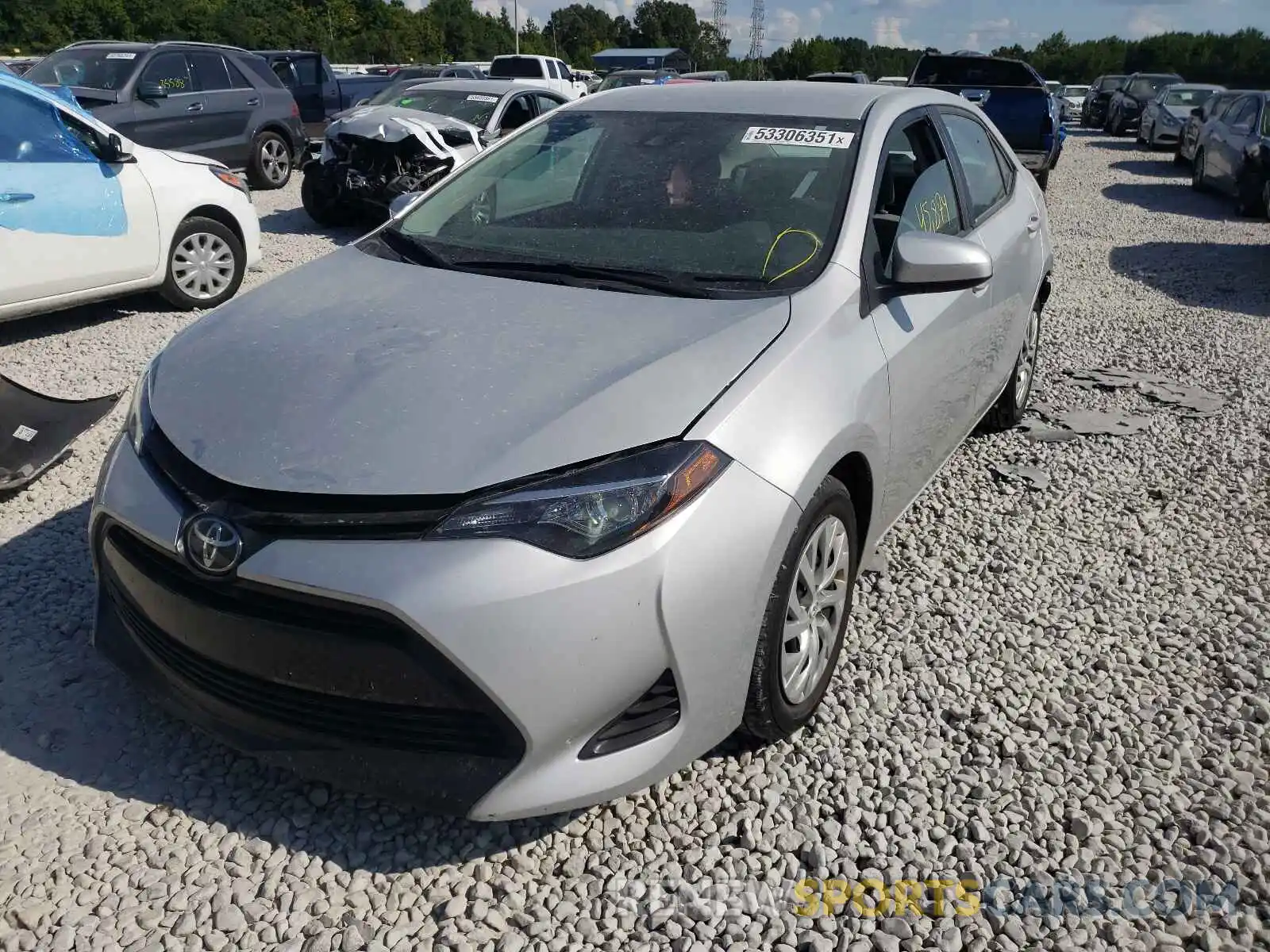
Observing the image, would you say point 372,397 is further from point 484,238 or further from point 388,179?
point 388,179

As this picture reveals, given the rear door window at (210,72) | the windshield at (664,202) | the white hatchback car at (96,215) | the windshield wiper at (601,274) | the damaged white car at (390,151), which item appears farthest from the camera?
the rear door window at (210,72)

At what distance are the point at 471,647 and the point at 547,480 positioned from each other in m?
0.38

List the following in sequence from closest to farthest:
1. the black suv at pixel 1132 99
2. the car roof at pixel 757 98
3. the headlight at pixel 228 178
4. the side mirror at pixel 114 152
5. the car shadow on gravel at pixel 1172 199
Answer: the car roof at pixel 757 98, the side mirror at pixel 114 152, the headlight at pixel 228 178, the car shadow on gravel at pixel 1172 199, the black suv at pixel 1132 99

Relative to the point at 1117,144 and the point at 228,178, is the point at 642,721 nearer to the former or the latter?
the point at 228,178

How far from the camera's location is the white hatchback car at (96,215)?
5.78 m

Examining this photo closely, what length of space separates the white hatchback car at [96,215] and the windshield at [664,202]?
342 centimetres

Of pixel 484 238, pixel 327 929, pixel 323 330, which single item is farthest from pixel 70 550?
pixel 327 929

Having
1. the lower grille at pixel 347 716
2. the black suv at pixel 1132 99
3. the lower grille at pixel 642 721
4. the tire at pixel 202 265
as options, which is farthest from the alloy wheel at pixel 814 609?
the black suv at pixel 1132 99

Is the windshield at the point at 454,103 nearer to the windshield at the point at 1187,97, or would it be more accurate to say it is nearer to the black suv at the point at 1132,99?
the windshield at the point at 1187,97

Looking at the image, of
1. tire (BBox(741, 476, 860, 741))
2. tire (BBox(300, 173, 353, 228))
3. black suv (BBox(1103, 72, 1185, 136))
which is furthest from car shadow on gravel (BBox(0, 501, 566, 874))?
black suv (BBox(1103, 72, 1185, 136))

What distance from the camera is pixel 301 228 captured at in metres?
10.8

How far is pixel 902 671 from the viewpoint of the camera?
3141mm

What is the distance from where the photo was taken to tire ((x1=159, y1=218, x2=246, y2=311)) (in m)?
6.91

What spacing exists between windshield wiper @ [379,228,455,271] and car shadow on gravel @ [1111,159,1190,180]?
17612mm
